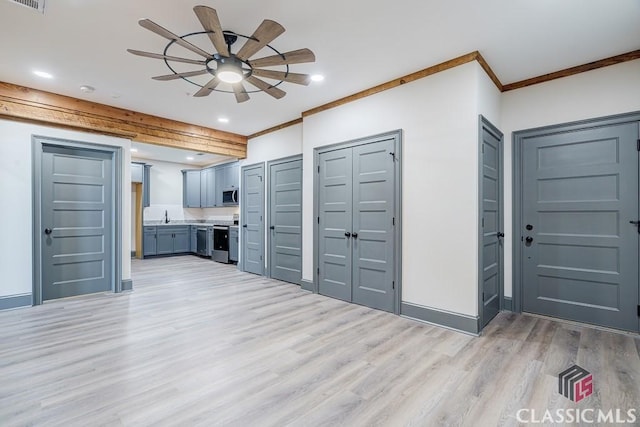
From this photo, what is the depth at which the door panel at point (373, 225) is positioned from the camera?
373 centimetres

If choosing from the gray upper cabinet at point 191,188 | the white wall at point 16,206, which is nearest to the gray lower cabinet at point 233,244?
the gray upper cabinet at point 191,188

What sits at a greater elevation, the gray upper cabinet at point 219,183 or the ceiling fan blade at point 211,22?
the ceiling fan blade at point 211,22

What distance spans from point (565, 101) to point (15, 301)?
274 inches

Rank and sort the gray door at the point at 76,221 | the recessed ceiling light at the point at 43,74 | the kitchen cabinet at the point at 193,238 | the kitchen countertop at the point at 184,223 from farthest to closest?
1. the kitchen cabinet at the point at 193,238
2. the kitchen countertop at the point at 184,223
3. the gray door at the point at 76,221
4. the recessed ceiling light at the point at 43,74

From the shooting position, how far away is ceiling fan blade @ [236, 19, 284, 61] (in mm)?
2125

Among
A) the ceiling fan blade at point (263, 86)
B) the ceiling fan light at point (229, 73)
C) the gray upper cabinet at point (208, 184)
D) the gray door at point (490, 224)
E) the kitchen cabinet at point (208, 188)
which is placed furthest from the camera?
the kitchen cabinet at point (208, 188)

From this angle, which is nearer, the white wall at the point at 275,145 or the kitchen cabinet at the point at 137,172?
the white wall at the point at 275,145

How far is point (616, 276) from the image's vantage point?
312 centimetres

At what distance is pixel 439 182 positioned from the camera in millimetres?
3314

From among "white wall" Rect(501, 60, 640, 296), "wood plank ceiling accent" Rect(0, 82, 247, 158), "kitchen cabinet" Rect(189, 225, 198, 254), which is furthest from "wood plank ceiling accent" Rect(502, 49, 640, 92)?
"kitchen cabinet" Rect(189, 225, 198, 254)

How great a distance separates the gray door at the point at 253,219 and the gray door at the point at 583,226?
4.23 meters

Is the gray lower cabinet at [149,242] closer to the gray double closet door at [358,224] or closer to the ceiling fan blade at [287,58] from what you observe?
the gray double closet door at [358,224]

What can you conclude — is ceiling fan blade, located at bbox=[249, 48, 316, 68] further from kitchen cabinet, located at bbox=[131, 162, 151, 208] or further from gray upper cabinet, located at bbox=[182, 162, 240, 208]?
kitchen cabinet, located at bbox=[131, 162, 151, 208]

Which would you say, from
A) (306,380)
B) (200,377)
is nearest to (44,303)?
(200,377)
